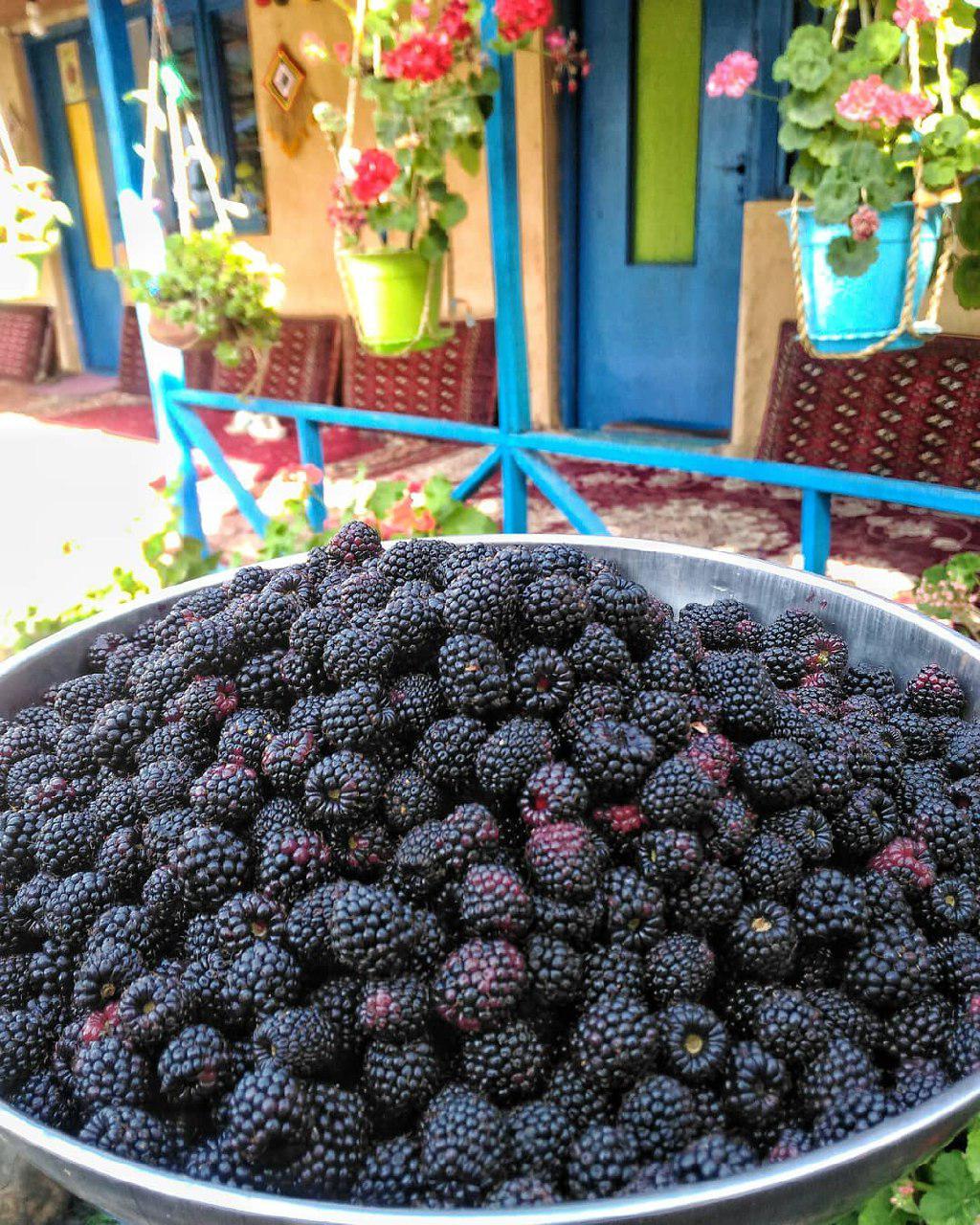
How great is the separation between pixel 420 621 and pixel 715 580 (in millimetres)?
555

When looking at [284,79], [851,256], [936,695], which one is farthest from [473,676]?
[284,79]

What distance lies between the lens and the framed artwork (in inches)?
199

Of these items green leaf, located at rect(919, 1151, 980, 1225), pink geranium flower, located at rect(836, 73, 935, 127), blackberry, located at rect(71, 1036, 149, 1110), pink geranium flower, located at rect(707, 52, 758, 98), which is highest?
pink geranium flower, located at rect(707, 52, 758, 98)

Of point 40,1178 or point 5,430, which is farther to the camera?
point 5,430

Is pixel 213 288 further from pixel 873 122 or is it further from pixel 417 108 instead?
pixel 873 122

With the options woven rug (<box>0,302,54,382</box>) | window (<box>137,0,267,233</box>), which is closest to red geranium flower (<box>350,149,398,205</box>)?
window (<box>137,0,267,233</box>)

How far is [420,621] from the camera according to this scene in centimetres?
99

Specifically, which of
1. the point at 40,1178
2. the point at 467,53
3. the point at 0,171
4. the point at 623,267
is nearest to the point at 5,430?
the point at 0,171

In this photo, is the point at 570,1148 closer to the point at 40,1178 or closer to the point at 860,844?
the point at 860,844

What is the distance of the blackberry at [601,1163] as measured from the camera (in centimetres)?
68

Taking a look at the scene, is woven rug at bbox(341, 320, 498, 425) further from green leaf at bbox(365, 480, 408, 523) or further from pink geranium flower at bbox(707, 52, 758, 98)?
pink geranium flower at bbox(707, 52, 758, 98)

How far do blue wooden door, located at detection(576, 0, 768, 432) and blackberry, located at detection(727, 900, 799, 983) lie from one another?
345 centimetres

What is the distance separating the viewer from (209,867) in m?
0.84

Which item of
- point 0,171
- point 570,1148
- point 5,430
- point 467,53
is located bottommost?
point 5,430
